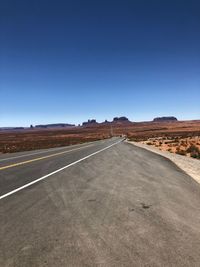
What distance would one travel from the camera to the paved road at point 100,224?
4.30 m

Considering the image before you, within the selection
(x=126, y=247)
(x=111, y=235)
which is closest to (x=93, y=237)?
(x=111, y=235)

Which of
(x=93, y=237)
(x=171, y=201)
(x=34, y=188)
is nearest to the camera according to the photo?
(x=93, y=237)

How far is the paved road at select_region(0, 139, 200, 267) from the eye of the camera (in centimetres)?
430

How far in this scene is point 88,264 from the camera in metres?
4.07

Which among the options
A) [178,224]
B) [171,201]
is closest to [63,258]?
[178,224]

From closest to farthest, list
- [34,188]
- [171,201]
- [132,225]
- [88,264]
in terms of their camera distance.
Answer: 1. [88,264]
2. [132,225]
3. [171,201]
4. [34,188]

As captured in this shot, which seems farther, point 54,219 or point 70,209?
point 70,209

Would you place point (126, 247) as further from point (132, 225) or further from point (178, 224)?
point (178, 224)

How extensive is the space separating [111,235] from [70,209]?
6.27ft

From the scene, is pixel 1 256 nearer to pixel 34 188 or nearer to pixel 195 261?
pixel 195 261

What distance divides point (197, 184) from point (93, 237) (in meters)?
6.83

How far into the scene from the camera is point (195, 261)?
164 inches

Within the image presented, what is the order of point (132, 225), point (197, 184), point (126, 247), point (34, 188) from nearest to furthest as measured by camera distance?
point (126, 247), point (132, 225), point (34, 188), point (197, 184)

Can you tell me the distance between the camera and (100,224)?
581cm
